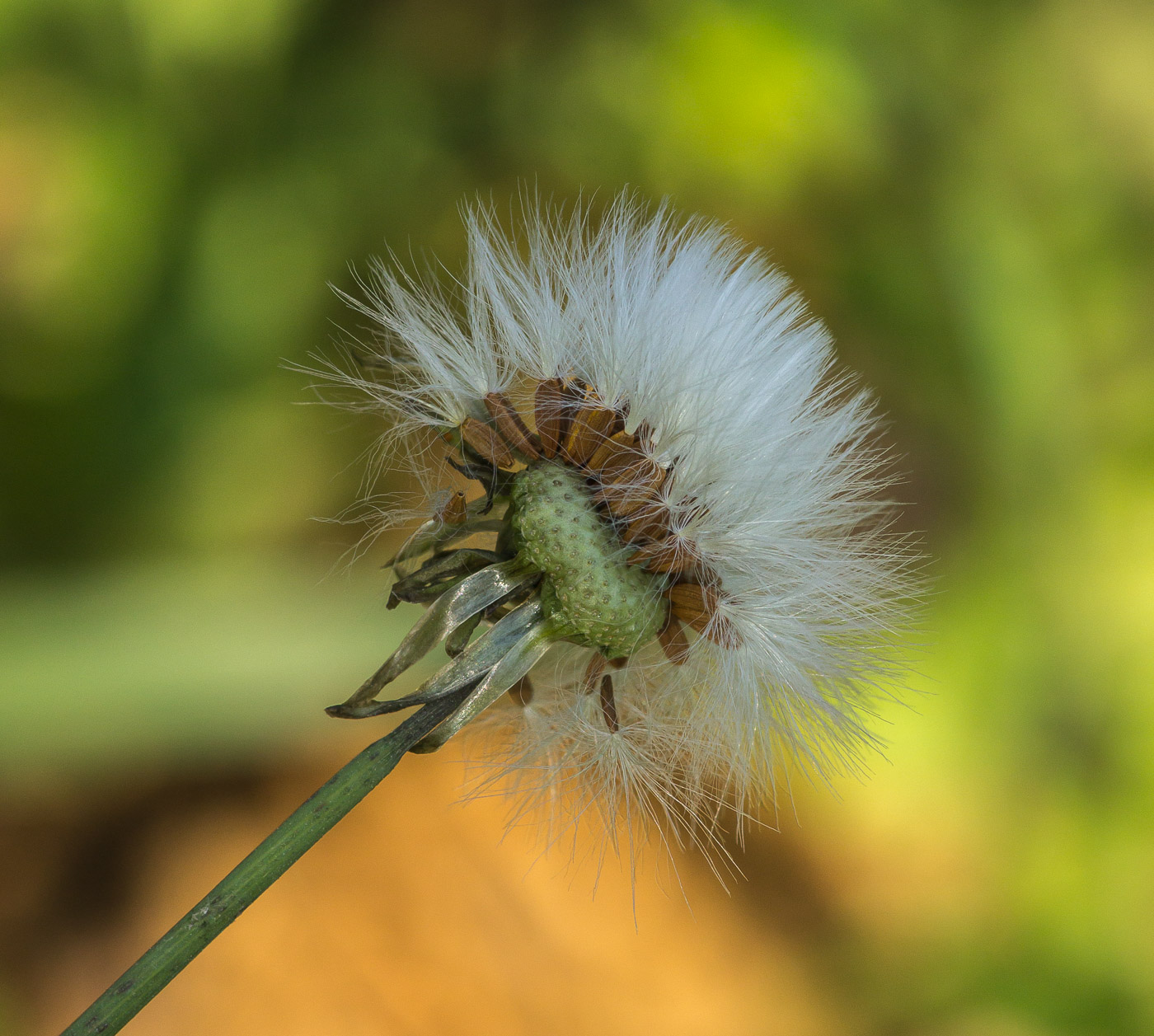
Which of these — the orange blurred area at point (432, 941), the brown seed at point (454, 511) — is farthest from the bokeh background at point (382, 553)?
the brown seed at point (454, 511)

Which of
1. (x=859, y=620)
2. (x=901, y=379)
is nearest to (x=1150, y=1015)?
(x=901, y=379)

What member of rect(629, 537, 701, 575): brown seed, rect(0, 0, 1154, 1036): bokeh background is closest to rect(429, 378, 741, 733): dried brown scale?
rect(629, 537, 701, 575): brown seed

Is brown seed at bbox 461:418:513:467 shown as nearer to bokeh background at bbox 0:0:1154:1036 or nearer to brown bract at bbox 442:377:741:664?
brown bract at bbox 442:377:741:664

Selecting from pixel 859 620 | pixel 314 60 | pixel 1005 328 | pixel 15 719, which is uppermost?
pixel 314 60

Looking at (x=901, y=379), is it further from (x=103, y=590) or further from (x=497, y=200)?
(x=103, y=590)

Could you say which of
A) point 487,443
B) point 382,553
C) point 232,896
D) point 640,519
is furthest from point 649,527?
point 382,553

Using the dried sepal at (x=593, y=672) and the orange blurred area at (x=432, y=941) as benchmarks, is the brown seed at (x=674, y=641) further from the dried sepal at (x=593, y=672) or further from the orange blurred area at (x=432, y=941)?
the orange blurred area at (x=432, y=941)

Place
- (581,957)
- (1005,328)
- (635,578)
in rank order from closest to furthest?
(635,578) → (581,957) → (1005,328)
